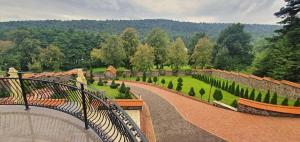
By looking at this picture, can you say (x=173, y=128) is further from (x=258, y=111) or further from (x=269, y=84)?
(x=269, y=84)

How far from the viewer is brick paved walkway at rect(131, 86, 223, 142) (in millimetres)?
9641

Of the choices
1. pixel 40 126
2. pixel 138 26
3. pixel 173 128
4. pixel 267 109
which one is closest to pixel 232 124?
pixel 267 109

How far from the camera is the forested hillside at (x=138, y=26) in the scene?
11356 centimetres

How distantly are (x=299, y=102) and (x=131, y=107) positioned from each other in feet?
35.0

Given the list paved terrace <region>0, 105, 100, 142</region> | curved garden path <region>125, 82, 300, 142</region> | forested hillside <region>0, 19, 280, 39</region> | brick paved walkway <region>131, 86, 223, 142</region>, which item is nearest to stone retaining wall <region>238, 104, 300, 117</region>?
curved garden path <region>125, 82, 300, 142</region>

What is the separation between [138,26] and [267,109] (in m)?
137

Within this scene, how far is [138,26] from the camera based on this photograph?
14500 centimetres

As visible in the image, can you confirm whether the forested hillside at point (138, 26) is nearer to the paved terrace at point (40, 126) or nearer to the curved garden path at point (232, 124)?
the curved garden path at point (232, 124)

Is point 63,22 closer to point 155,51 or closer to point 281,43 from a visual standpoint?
point 155,51

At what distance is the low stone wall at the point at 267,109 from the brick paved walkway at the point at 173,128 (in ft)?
12.2

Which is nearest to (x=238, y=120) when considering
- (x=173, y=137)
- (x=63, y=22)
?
(x=173, y=137)

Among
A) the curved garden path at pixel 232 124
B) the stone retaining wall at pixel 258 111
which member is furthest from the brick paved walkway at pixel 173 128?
the stone retaining wall at pixel 258 111

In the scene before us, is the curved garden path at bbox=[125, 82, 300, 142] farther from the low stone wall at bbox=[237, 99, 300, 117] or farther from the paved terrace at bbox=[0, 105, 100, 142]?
the paved terrace at bbox=[0, 105, 100, 142]

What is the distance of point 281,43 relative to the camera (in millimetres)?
24734
